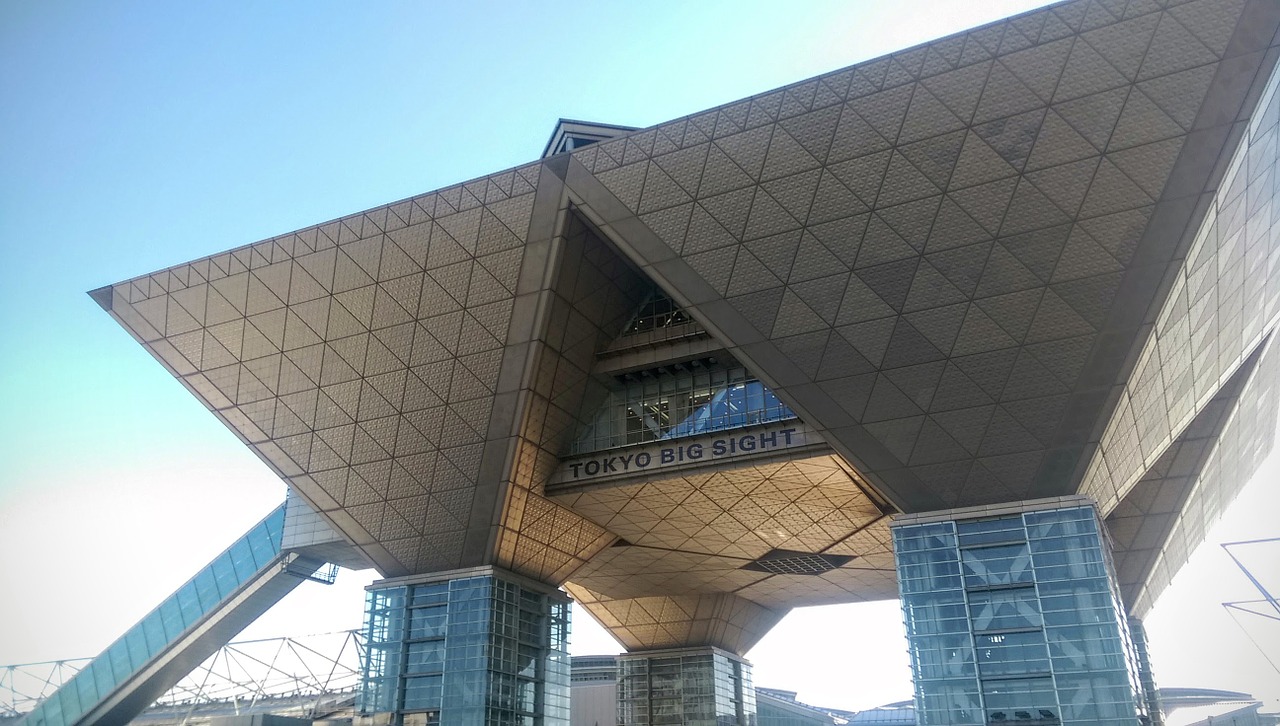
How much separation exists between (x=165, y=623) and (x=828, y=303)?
127ft

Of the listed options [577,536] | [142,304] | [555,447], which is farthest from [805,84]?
[142,304]

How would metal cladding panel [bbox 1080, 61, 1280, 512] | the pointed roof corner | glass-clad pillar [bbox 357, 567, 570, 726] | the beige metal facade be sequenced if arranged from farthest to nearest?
glass-clad pillar [bbox 357, 567, 570, 726] < the pointed roof corner < metal cladding panel [bbox 1080, 61, 1280, 512] < the beige metal facade

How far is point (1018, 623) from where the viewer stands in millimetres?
30484

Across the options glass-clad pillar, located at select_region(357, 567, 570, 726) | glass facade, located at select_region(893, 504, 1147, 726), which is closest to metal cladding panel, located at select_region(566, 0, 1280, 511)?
glass facade, located at select_region(893, 504, 1147, 726)

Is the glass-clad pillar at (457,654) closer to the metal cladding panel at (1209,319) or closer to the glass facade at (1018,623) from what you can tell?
the glass facade at (1018,623)

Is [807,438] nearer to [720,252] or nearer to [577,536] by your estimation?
[720,252]

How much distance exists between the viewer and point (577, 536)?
43406mm

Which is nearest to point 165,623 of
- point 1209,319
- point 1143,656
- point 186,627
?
point 186,627

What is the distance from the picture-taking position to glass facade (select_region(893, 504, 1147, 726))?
29.1 m

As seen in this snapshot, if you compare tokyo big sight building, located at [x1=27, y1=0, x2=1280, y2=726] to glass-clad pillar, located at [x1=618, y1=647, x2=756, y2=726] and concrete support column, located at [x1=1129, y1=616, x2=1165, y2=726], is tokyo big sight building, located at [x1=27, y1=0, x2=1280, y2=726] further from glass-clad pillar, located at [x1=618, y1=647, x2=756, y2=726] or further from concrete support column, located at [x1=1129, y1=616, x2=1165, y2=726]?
glass-clad pillar, located at [x1=618, y1=647, x2=756, y2=726]

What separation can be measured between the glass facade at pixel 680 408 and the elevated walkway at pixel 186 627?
60.6 ft

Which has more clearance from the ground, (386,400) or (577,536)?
(386,400)

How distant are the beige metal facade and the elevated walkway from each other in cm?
865

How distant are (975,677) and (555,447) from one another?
18187mm
